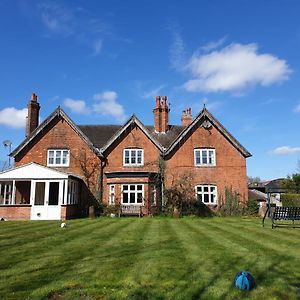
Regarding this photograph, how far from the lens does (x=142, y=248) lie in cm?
1076

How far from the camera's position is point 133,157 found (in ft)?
99.1

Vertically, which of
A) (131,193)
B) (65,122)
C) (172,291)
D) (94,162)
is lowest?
(172,291)

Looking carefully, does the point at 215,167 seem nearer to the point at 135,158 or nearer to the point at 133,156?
the point at 135,158

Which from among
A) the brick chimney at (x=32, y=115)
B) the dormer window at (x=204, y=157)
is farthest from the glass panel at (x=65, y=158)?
the dormer window at (x=204, y=157)

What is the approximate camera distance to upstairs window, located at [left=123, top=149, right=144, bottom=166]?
30.1 m

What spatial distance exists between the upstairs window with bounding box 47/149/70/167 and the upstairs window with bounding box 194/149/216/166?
11.2 meters

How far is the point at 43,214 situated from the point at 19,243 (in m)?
13.4

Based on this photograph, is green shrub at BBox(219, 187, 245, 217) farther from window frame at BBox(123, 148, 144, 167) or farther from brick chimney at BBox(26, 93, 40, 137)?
brick chimney at BBox(26, 93, 40, 137)

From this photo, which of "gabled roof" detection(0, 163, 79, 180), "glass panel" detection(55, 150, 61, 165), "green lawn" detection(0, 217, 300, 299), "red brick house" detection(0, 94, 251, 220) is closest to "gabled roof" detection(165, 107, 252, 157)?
"red brick house" detection(0, 94, 251, 220)

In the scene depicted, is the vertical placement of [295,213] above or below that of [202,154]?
below

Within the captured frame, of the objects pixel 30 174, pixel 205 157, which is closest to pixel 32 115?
pixel 30 174

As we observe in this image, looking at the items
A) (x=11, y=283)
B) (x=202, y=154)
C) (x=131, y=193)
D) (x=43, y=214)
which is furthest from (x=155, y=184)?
(x=11, y=283)

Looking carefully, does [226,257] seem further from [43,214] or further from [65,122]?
[65,122]

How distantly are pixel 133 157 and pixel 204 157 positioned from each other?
20.4 feet
